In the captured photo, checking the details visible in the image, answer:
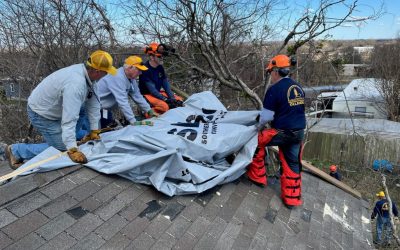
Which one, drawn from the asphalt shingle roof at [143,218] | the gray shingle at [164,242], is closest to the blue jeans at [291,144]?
the asphalt shingle roof at [143,218]

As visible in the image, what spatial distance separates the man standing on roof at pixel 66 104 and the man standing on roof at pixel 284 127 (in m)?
1.91

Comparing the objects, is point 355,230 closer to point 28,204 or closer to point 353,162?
point 28,204

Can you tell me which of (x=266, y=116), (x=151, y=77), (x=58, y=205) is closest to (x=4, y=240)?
(x=58, y=205)

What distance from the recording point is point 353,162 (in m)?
15.9

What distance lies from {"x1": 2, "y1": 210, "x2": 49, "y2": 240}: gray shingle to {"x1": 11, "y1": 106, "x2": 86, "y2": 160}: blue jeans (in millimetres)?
1718

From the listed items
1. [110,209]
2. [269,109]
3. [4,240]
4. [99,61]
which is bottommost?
[110,209]

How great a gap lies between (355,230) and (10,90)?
34.4 feet

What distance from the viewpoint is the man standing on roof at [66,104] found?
3309mm

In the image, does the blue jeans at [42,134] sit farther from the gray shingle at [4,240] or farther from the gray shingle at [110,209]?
the gray shingle at [4,240]

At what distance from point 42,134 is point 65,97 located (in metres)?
1.00

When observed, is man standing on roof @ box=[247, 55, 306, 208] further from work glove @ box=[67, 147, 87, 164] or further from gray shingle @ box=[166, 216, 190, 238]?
work glove @ box=[67, 147, 87, 164]

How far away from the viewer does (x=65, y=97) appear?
11.0ft

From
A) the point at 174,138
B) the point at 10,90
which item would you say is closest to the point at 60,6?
the point at 10,90

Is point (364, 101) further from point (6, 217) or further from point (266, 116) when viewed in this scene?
point (6, 217)
